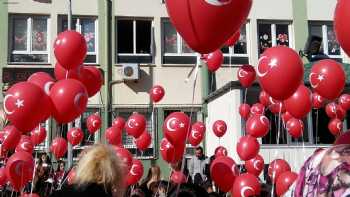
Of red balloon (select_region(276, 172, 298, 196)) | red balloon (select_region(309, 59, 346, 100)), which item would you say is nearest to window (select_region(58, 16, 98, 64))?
red balloon (select_region(309, 59, 346, 100))

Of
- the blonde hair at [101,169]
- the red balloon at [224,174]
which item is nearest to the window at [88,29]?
the red balloon at [224,174]

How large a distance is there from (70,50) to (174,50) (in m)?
11.6

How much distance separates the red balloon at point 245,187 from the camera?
6.20 m

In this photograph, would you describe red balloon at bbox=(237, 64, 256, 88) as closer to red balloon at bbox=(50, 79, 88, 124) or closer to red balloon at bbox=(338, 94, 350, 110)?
red balloon at bbox=(338, 94, 350, 110)

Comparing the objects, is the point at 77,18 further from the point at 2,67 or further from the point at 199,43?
the point at 199,43

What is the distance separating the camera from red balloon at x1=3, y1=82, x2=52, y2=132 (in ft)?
18.4

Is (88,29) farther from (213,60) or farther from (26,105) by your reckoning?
(26,105)

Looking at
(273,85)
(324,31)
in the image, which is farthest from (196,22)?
(324,31)

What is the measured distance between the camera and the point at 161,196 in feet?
20.2

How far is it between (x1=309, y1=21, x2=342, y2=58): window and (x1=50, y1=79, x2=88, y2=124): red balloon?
1399 cm

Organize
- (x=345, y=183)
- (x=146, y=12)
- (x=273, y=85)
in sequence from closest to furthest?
(x=345, y=183) → (x=273, y=85) → (x=146, y=12)

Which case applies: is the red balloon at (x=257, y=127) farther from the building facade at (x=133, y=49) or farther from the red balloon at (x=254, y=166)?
the building facade at (x=133, y=49)

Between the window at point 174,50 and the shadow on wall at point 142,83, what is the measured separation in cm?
80

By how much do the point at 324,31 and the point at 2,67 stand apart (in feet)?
35.6
